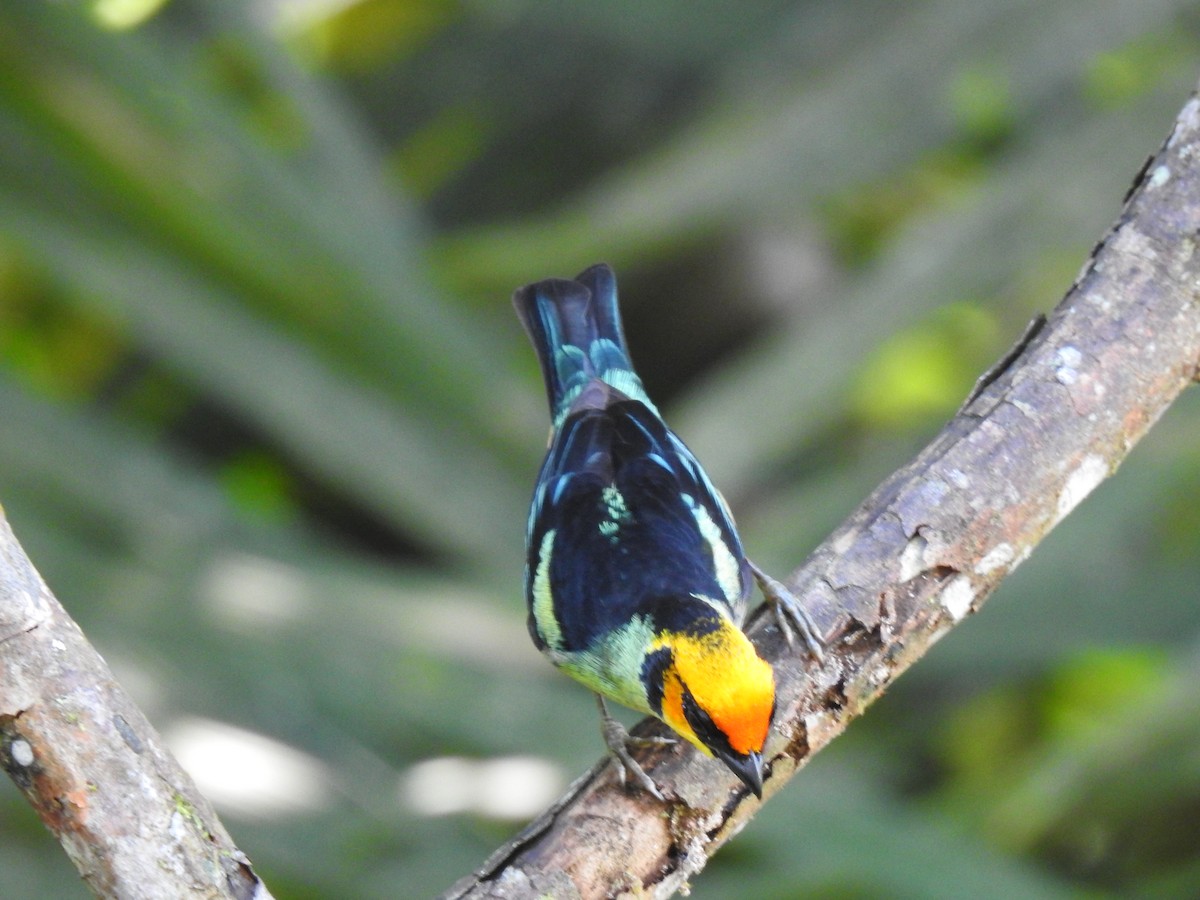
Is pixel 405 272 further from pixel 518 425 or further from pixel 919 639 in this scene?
pixel 919 639

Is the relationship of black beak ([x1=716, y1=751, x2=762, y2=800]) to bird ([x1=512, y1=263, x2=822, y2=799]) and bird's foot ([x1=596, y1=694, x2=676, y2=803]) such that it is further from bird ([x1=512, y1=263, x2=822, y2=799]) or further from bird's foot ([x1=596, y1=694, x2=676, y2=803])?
bird's foot ([x1=596, y1=694, x2=676, y2=803])

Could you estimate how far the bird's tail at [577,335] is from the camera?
337 centimetres

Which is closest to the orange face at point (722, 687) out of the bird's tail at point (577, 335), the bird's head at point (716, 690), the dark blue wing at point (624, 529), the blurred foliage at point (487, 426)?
the bird's head at point (716, 690)

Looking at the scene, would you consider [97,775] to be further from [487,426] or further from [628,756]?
[487,426]

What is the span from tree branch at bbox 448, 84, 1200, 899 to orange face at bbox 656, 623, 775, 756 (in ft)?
0.20

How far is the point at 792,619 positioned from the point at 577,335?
1.38 m

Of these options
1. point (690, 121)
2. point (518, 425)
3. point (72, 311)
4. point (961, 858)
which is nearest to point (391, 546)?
point (518, 425)

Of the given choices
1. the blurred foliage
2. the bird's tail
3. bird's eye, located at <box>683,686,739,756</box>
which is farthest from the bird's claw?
the blurred foliage

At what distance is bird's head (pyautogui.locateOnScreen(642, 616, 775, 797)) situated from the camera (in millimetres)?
2084

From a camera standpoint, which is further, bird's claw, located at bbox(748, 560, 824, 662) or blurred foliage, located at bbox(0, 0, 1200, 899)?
blurred foliage, located at bbox(0, 0, 1200, 899)

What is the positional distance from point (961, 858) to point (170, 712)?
2109mm

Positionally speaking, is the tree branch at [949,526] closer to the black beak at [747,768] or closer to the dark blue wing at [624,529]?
the black beak at [747,768]

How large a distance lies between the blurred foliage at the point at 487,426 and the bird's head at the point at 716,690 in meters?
1.37

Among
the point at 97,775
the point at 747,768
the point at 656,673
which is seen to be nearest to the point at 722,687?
the point at 747,768
